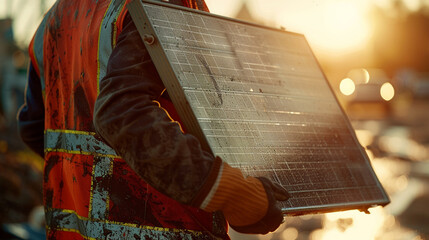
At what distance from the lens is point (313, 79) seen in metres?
2.37

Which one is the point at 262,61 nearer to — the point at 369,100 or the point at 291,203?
the point at 291,203

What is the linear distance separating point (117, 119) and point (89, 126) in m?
0.41

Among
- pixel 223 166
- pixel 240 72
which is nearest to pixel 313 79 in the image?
pixel 240 72

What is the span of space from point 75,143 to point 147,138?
0.55 metres

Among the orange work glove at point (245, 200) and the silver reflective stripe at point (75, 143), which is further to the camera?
the silver reflective stripe at point (75, 143)

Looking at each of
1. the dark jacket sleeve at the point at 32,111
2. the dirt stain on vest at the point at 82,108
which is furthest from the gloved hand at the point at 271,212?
the dark jacket sleeve at the point at 32,111

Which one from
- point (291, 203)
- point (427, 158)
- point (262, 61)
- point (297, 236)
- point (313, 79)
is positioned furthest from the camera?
point (427, 158)

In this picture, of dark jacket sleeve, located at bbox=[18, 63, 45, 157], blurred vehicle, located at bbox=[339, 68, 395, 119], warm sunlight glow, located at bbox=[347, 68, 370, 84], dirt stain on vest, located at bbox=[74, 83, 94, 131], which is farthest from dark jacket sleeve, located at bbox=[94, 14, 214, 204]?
warm sunlight glow, located at bbox=[347, 68, 370, 84]

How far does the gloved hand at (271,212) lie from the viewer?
171 centimetres

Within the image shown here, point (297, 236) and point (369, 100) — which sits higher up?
point (369, 100)

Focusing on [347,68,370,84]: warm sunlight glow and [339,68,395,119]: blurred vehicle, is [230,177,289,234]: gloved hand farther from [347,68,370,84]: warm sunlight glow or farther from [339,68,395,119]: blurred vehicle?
[347,68,370,84]: warm sunlight glow

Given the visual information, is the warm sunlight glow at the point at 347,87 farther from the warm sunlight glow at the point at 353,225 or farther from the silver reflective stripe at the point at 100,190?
the silver reflective stripe at the point at 100,190

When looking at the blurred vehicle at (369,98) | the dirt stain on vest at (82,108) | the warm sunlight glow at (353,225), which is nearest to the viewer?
the dirt stain on vest at (82,108)

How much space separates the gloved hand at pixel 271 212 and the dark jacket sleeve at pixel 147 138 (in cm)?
21
